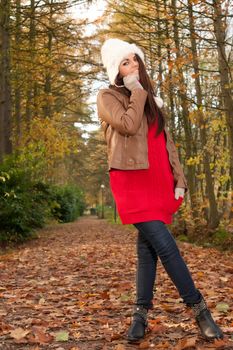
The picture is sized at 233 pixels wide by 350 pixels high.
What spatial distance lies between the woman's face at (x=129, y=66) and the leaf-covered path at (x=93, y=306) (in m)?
1.80

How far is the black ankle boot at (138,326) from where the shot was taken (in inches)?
124

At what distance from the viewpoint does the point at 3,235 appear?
11.9 m

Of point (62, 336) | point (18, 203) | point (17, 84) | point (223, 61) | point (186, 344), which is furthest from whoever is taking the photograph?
point (17, 84)

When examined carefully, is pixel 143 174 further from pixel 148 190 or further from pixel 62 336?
pixel 62 336

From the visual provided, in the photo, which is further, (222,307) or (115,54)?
(222,307)

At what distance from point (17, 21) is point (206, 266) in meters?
10.4

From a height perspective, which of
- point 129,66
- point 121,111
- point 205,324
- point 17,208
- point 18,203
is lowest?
point 205,324

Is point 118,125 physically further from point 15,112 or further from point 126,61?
point 15,112

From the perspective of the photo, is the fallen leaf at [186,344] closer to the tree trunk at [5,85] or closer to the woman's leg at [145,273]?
the woman's leg at [145,273]

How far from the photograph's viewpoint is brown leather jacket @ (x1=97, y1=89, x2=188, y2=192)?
2.97m

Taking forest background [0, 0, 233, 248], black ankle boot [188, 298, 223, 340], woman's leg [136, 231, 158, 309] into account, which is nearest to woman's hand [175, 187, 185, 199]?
woman's leg [136, 231, 158, 309]

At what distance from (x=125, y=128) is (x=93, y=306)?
83.3 inches

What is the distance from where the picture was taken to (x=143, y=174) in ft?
9.98

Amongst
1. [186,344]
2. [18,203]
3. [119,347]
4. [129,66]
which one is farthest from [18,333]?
[18,203]
